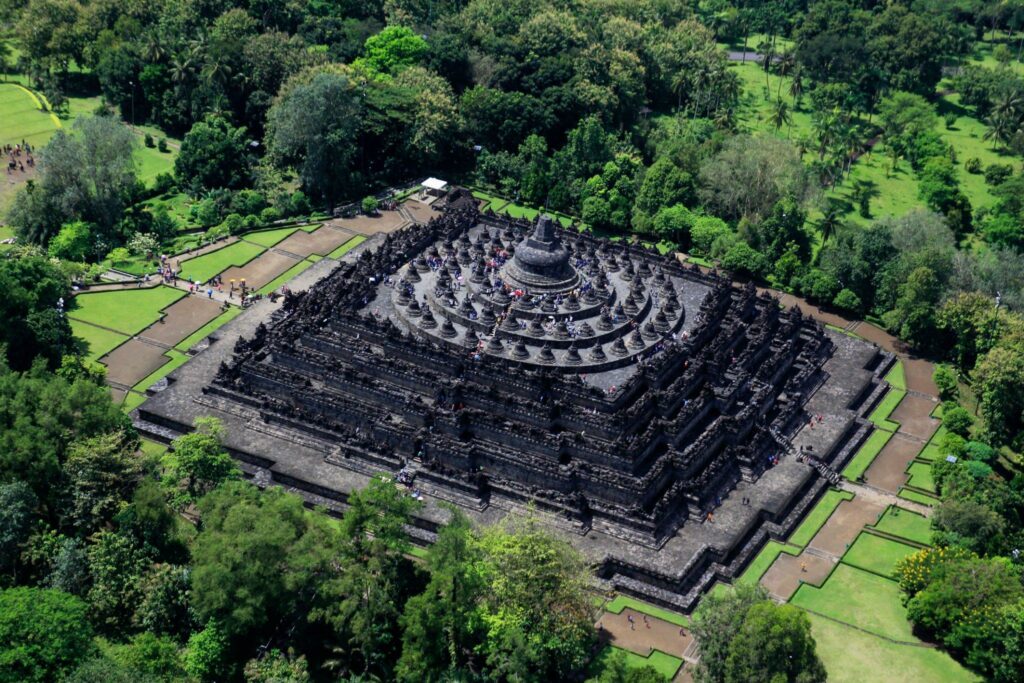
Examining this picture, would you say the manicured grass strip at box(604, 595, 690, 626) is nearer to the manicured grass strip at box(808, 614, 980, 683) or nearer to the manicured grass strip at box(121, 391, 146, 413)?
the manicured grass strip at box(808, 614, 980, 683)

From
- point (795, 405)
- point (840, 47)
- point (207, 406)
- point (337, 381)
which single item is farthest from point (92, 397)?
point (840, 47)

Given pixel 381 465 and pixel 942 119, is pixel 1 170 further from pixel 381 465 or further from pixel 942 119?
pixel 942 119

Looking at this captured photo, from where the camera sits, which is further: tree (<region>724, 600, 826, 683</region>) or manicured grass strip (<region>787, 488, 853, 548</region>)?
manicured grass strip (<region>787, 488, 853, 548</region>)

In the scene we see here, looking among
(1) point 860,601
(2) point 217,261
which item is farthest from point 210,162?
(1) point 860,601

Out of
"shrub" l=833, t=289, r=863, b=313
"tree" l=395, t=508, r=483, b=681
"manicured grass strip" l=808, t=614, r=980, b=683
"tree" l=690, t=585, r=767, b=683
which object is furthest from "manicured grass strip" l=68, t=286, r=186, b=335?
"manicured grass strip" l=808, t=614, r=980, b=683

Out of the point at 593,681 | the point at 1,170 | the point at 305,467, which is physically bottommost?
the point at 1,170

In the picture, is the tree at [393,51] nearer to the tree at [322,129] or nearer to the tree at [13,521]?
the tree at [322,129]
